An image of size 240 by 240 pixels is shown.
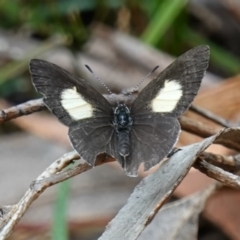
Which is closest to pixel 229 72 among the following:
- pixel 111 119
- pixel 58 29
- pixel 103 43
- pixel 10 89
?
pixel 103 43

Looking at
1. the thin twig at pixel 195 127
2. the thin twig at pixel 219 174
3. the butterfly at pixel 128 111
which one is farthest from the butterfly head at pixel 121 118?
the thin twig at pixel 219 174

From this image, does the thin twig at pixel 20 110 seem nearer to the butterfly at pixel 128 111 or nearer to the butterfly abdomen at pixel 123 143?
the butterfly at pixel 128 111

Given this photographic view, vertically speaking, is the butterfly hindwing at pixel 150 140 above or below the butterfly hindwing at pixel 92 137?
above

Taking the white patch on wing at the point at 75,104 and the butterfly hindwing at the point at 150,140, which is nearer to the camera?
the butterfly hindwing at the point at 150,140

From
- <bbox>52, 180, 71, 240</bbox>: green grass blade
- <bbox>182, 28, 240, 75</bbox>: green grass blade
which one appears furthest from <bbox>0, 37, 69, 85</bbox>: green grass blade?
<bbox>52, 180, 71, 240</bbox>: green grass blade

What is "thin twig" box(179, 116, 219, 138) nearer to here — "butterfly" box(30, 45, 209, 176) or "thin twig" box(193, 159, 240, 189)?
"butterfly" box(30, 45, 209, 176)

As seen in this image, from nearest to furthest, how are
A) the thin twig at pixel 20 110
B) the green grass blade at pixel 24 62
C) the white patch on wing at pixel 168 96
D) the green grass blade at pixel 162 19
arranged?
1. the thin twig at pixel 20 110
2. the white patch on wing at pixel 168 96
3. the green grass blade at pixel 162 19
4. the green grass blade at pixel 24 62

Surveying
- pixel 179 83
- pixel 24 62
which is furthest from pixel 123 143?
pixel 24 62
